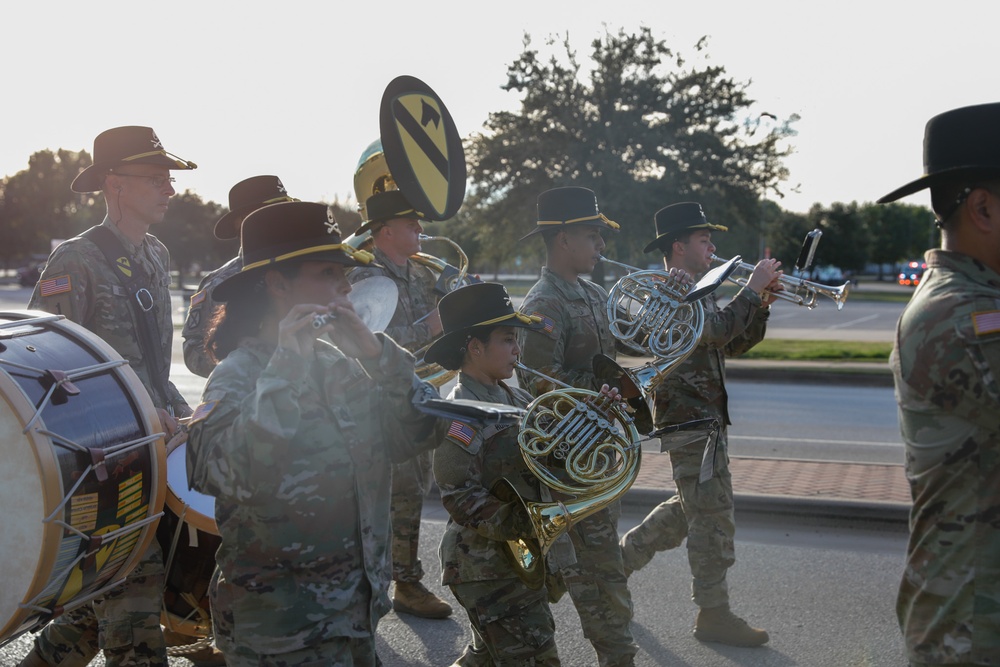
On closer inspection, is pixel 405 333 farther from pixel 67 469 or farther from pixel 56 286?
pixel 67 469

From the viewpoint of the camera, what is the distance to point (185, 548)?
166 inches

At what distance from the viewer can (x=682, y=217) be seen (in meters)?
5.97

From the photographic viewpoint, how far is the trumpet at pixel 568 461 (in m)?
3.68

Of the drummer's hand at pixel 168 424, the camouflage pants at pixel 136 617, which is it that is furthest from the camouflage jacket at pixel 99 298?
the camouflage pants at pixel 136 617

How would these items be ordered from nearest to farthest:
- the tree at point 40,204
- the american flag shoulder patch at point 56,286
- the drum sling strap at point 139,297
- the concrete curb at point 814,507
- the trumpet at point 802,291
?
1. the american flag shoulder patch at point 56,286
2. the drum sling strap at point 139,297
3. the trumpet at point 802,291
4. the concrete curb at point 814,507
5. the tree at point 40,204

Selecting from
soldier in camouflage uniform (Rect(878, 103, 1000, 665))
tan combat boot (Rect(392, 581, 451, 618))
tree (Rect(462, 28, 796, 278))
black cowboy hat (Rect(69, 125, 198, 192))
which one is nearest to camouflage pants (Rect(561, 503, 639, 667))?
tan combat boot (Rect(392, 581, 451, 618))

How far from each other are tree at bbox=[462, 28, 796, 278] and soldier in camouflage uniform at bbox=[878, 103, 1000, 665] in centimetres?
2796

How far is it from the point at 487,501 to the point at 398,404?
2.23ft

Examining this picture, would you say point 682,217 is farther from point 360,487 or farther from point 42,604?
point 42,604

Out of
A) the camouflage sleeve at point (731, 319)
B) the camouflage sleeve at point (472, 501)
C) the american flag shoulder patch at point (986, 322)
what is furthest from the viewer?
the camouflage sleeve at point (731, 319)

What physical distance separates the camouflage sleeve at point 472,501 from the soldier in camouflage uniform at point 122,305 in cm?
119

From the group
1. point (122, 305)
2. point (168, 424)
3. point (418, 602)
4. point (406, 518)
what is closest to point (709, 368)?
point (406, 518)

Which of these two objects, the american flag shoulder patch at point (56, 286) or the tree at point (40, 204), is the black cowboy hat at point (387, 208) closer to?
the american flag shoulder patch at point (56, 286)

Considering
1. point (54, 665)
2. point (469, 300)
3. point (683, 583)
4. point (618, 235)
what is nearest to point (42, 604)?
point (54, 665)
